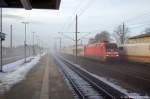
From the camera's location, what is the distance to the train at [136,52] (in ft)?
143

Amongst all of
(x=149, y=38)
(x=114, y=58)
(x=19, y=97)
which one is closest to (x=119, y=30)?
(x=149, y=38)

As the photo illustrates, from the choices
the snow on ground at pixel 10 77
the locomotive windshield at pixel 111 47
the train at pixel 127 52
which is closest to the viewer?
the snow on ground at pixel 10 77

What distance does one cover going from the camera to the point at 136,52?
158ft

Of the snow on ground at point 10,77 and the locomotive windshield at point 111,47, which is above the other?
the locomotive windshield at point 111,47

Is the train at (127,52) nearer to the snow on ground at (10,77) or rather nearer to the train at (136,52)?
the train at (136,52)

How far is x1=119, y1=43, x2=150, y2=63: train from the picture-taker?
43.7 m

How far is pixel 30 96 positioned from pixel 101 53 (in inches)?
1362

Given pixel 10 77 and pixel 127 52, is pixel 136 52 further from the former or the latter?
pixel 10 77

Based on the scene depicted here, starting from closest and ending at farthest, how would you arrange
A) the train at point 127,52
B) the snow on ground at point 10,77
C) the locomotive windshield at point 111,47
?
the snow on ground at point 10,77 < the train at point 127,52 < the locomotive windshield at point 111,47

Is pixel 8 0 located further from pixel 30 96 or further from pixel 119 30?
pixel 119 30

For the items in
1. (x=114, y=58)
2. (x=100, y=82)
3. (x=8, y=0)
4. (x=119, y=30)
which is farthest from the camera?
(x=119, y=30)

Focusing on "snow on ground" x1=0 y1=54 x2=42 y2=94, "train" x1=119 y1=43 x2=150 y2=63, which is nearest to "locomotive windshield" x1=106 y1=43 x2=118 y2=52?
"train" x1=119 y1=43 x2=150 y2=63

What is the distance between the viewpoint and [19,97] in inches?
632

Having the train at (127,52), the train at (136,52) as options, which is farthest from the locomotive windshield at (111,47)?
the train at (136,52)
